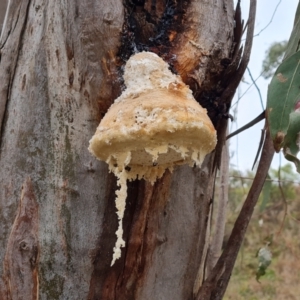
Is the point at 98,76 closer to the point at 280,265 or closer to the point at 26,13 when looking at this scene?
the point at 26,13

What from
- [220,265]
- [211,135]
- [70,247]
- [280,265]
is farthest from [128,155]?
[280,265]

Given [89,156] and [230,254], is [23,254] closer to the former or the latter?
[89,156]

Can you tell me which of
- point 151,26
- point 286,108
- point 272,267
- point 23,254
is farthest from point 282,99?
point 272,267

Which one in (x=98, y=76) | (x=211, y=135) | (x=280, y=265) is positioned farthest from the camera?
(x=280, y=265)

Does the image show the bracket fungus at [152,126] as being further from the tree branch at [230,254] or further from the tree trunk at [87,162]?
the tree branch at [230,254]

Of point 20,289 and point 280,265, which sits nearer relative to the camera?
point 20,289

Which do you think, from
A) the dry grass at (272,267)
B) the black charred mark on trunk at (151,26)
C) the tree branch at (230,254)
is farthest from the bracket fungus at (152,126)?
the dry grass at (272,267)

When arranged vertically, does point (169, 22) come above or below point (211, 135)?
above

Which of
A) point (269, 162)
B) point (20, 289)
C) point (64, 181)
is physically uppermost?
point (269, 162)
